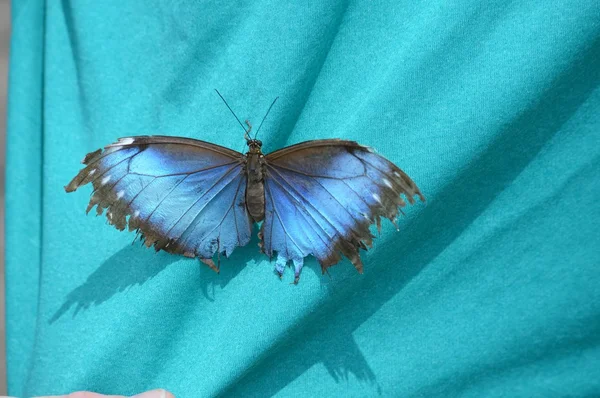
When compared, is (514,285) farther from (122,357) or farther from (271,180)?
(122,357)

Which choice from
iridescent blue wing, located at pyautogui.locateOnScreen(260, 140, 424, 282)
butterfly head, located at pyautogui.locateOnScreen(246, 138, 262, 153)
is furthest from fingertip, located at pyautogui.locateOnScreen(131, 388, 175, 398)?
butterfly head, located at pyautogui.locateOnScreen(246, 138, 262, 153)

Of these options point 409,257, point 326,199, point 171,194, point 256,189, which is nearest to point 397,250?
point 409,257

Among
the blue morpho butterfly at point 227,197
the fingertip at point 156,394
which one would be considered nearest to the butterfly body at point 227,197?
the blue morpho butterfly at point 227,197

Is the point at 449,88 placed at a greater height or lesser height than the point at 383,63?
lesser

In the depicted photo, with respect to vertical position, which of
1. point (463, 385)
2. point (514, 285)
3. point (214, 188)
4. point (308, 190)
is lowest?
point (463, 385)

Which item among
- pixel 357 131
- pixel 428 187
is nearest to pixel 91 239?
pixel 357 131

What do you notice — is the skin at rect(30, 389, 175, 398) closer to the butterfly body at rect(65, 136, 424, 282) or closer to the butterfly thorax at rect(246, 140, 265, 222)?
the butterfly body at rect(65, 136, 424, 282)
